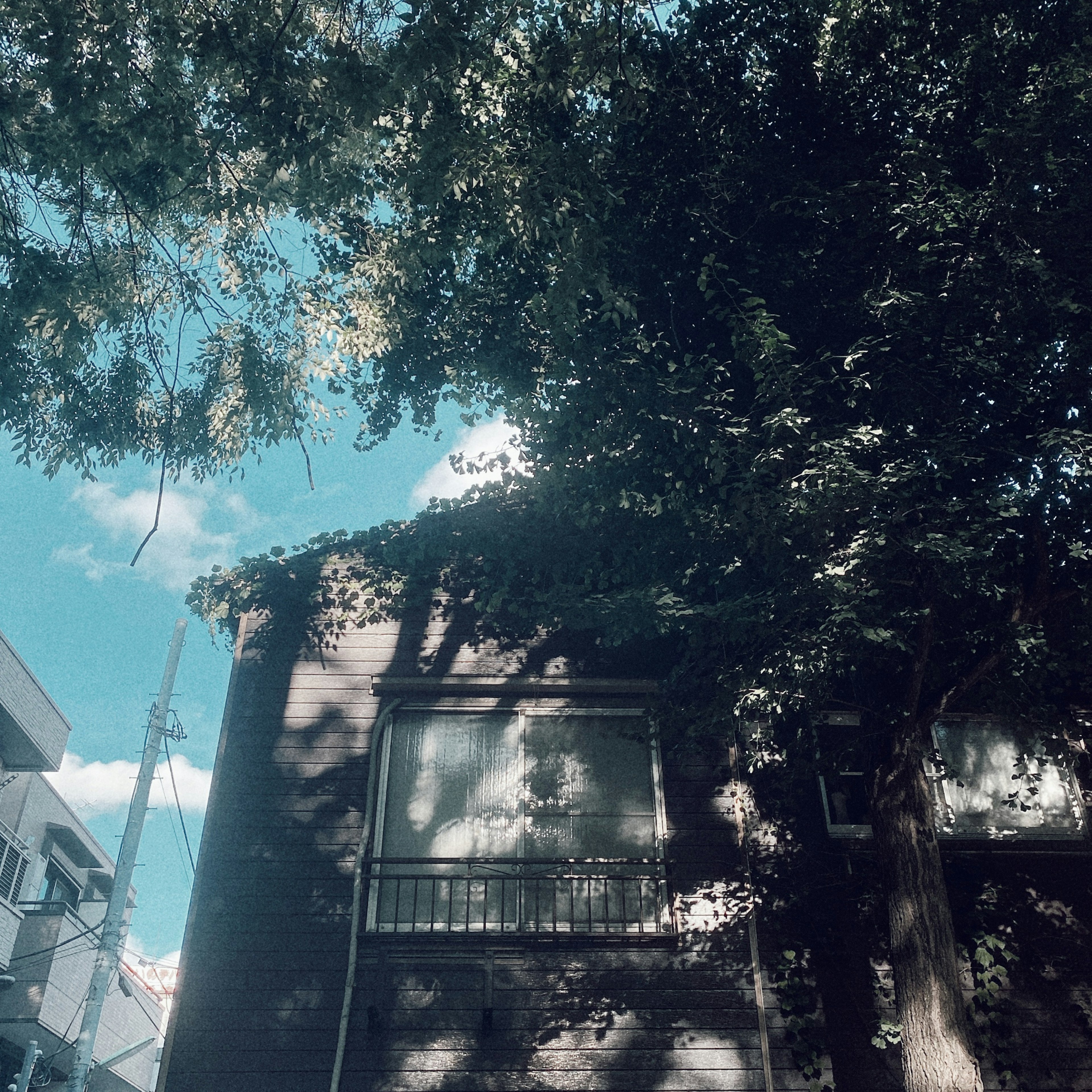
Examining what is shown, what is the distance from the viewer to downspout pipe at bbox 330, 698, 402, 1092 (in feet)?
29.1

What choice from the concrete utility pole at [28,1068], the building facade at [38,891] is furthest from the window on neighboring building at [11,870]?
the concrete utility pole at [28,1068]

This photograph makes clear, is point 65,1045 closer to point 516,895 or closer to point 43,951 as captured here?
point 43,951

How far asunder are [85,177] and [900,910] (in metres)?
9.41

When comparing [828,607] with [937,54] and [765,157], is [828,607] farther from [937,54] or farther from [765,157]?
[937,54]

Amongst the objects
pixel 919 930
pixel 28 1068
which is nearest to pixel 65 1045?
pixel 28 1068

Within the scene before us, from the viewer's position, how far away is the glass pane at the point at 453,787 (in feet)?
33.3

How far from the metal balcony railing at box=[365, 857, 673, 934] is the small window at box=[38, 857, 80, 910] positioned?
19.4 m

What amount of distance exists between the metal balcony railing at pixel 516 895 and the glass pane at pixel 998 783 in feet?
11.4

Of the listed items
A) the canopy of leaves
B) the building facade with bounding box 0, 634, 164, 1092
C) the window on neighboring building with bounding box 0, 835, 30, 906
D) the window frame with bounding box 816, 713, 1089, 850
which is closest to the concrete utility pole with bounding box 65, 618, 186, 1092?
the building facade with bounding box 0, 634, 164, 1092

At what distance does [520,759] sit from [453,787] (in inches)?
30.5

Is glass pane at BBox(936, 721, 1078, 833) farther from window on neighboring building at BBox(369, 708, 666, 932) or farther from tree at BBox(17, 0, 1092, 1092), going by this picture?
window on neighboring building at BBox(369, 708, 666, 932)

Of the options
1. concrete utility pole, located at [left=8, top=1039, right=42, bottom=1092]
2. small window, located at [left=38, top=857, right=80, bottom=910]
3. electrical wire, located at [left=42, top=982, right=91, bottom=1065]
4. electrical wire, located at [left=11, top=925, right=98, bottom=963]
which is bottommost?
concrete utility pole, located at [left=8, top=1039, right=42, bottom=1092]

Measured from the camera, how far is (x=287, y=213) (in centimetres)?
1106

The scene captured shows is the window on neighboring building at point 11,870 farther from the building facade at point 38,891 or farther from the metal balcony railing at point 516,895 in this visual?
the metal balcony railing at point 516,895
